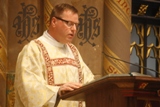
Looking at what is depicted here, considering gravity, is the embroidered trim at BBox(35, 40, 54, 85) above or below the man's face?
below

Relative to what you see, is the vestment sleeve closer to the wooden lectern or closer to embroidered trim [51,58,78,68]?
embroidered trim [51,58,78,68]

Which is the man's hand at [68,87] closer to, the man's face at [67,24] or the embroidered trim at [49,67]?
the embroidered trim at [49,67]

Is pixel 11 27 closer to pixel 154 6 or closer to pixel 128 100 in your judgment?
pixel 154 6

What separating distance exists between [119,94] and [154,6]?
3.87 metres

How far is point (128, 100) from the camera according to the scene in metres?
3.16

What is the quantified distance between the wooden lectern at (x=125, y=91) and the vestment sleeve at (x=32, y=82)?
0.57 meters

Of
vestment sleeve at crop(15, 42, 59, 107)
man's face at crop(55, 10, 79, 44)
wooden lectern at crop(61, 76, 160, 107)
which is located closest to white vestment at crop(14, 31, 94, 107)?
vestment sleeve at crop(15, 42, 59, 107)

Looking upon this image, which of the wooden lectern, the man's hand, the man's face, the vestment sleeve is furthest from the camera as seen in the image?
the man's face

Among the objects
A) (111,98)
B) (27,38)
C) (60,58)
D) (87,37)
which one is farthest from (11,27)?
(111,98)

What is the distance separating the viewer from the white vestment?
3.98 metres

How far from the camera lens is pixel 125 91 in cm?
315

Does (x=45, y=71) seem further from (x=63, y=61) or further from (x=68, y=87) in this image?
(x=68, y=87)

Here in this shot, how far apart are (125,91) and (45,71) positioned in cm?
117

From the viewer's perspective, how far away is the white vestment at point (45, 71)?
13.1 feet
